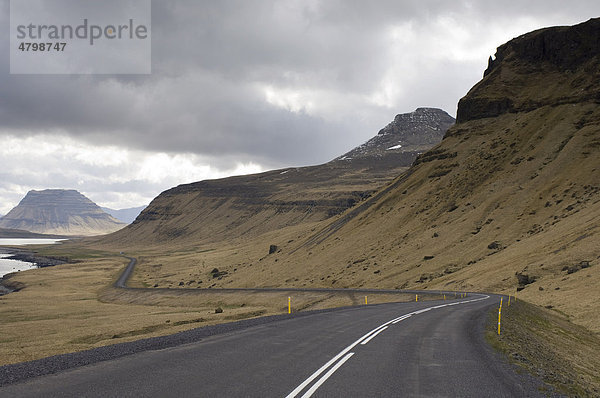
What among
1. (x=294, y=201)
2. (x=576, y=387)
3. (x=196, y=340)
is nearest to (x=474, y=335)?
(x=576, y=387)

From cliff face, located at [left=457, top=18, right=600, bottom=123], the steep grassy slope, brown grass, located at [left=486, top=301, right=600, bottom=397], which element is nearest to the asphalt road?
brown grass, located at [left=486, top=301, right=600, bottom=397]

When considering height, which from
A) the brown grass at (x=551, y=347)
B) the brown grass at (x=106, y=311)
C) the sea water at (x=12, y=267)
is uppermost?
the brown grass at (x=551, y=347)

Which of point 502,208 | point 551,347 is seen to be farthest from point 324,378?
point 502,208

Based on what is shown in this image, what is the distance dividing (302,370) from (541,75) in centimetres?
9776

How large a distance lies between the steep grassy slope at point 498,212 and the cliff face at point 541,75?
0.24 meters

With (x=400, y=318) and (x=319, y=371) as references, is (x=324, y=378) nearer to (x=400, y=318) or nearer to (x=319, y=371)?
(x=319, y=371)

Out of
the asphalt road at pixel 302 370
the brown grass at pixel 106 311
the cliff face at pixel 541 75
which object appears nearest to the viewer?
the asphalt road at pixel 302 370

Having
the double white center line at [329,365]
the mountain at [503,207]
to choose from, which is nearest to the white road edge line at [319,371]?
the double white center line at [329,365]

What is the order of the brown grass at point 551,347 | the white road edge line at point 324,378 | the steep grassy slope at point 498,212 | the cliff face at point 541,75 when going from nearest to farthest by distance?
the white road edge line at point 324,378, the brown grass at point 551,347, the steep grassy slope at point 498,212, the cliff face at point 541,75

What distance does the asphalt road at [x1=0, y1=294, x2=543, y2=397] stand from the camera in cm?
866

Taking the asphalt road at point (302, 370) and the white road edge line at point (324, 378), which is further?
the asphalt road at point (302, 370)

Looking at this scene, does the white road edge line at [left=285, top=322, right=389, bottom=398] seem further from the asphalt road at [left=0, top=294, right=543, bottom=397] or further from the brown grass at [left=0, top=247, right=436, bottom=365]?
the brown grass at [left=0, top=247, right=436, bottom=365]

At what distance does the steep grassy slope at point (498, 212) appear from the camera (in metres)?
44.4

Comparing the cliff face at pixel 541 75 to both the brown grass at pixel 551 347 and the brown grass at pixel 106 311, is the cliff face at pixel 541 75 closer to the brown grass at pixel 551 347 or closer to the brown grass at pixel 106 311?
the brown grass at pixel 106 311
